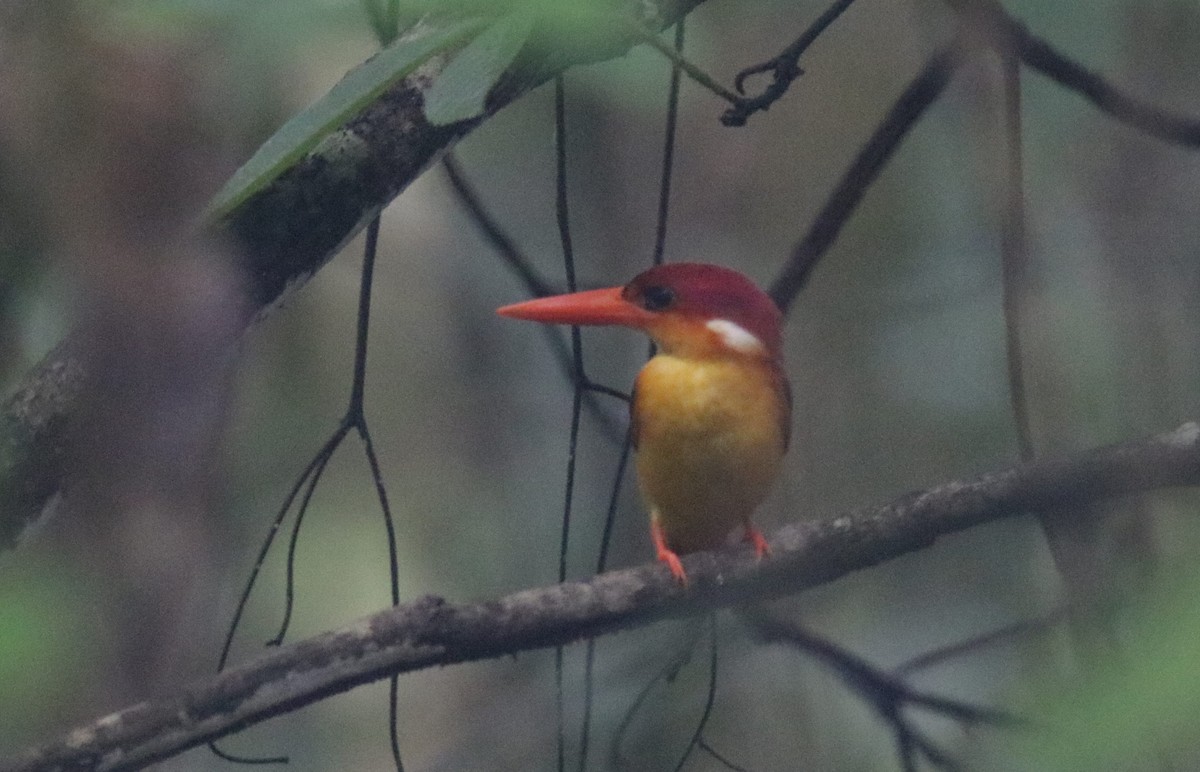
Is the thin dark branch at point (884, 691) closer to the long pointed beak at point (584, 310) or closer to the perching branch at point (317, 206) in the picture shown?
the long pointed beak at point (584, 310)

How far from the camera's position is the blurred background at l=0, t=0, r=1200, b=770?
1.95 ft

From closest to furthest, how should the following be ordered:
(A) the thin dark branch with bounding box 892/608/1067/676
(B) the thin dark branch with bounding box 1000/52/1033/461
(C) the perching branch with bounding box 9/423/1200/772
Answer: (C) the perching branch with bounding box 9/423/1200/772 → (A) the thin dark branch with bounding box 892/608/1067/676 → (B) the thin dark branch with bounding box 1000/52/1033/461

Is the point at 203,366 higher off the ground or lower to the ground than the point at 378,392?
higher

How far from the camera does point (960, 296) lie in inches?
100

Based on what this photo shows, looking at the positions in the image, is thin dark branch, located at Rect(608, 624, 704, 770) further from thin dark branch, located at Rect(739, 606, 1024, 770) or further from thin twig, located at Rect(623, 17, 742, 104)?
thin twig, located at Rect(623, 17, 742, 104)

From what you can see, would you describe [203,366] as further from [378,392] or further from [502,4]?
[378,392]

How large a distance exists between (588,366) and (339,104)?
2.06 meters

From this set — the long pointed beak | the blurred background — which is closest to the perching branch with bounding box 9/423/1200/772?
the blurred background

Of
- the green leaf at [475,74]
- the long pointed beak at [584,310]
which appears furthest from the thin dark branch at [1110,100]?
the green leaf at [475,74]

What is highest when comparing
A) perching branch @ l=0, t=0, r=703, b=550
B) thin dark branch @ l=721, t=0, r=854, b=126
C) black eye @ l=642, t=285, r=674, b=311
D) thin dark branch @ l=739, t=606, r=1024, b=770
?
perching branch @ l=0, t=0, r=703, b=550

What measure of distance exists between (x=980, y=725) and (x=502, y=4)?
81 centimetres

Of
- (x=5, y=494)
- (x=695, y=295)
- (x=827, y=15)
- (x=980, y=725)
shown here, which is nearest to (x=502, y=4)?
(x=5, y=494)

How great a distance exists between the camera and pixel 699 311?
65.7 inches

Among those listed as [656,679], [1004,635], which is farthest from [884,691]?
[656,679]
